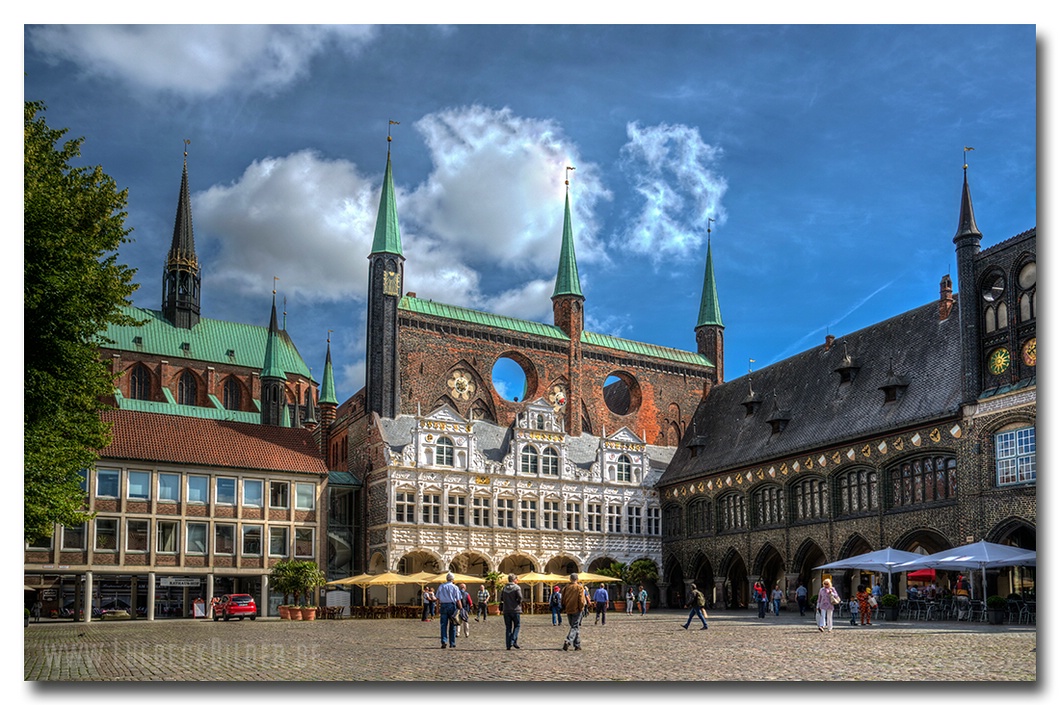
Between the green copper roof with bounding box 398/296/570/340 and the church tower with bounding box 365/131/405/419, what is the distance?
1289mm

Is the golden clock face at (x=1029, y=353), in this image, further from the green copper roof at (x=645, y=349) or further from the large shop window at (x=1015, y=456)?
the green copper roof at (x=645, y=349)

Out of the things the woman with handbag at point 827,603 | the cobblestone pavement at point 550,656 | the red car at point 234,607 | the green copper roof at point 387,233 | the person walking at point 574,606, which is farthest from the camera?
the green copper roof at point 387,233

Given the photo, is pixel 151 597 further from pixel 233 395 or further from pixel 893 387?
pixel 233 395

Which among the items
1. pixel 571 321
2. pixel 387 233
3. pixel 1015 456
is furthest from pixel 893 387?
pixel 387 233

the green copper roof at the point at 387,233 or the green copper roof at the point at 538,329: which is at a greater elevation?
the green copper roof at the point at 387,233

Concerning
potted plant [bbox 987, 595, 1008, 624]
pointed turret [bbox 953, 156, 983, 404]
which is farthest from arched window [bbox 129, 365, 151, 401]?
potted plant [bbox 987, 595, 1008, 624]

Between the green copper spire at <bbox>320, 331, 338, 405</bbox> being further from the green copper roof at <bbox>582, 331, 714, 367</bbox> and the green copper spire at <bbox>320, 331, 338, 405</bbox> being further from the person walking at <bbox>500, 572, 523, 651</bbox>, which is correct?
the person walking at <bbox>500, 572, 523, 651</bbox>

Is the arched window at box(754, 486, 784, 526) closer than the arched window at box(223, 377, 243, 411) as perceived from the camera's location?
Yes

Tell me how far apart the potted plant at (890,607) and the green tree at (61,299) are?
27.6 metres

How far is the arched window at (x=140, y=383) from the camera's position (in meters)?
78.7

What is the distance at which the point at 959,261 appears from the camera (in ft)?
137

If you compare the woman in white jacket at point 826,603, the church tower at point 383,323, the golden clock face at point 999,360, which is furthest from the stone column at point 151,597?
the golden clock face at point 999,360

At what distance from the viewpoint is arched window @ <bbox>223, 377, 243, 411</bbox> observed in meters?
84.6

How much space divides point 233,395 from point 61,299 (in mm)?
65048
